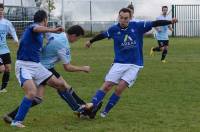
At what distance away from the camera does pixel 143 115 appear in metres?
10.2

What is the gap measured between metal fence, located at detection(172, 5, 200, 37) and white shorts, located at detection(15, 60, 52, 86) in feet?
134

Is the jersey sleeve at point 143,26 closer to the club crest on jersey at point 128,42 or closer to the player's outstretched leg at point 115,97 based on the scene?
the club crest on jersey at point 128,42

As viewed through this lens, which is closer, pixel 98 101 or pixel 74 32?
pixel 74 32

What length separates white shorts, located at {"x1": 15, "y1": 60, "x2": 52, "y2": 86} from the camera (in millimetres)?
9031

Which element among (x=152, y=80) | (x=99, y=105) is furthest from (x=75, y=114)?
(x=152, y=80)

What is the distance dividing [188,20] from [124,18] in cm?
4154

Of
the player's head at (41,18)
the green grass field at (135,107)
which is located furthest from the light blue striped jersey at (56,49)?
the green grass field at (135,107)

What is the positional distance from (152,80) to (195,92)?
9.03ft

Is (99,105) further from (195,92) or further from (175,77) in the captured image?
(175,77)

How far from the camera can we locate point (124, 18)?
32.6ft

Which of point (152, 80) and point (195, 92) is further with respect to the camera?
point (152, 80)

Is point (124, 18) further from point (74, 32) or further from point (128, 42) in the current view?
point (74, 32)

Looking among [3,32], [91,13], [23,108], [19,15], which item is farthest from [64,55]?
[91,13]

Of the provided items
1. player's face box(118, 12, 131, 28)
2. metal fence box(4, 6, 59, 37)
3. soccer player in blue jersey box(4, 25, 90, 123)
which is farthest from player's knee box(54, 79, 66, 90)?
metal fence box(4, 6, 59, 37)
